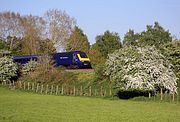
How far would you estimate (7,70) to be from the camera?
205 feet

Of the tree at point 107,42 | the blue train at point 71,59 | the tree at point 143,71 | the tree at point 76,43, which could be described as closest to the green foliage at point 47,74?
the blue train at point 71,59

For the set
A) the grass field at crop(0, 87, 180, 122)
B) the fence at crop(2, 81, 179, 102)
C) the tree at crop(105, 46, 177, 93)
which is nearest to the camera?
the grass field at crop(0, 87, 180, 122)

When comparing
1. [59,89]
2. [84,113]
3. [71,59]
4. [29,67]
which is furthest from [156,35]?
[84,113]

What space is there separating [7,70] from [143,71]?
29.1 m

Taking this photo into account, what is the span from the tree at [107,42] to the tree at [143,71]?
47.1 meters

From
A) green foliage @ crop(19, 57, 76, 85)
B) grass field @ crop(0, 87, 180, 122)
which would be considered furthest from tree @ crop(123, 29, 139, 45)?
grass field @ crop(0, 87, 180, 122)

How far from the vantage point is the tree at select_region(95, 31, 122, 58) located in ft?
296

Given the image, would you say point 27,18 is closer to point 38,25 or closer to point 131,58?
point 38,25

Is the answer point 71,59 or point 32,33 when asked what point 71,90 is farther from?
point 32,33

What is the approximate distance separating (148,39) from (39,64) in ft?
98.9

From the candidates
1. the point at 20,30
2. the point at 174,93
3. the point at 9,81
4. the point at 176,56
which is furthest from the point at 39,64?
the point at 20,30

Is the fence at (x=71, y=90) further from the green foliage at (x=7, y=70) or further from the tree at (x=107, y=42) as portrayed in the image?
the tree at (x=107, y=42)

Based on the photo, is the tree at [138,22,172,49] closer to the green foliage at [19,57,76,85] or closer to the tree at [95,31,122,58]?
the tree at [95,31,122,58]

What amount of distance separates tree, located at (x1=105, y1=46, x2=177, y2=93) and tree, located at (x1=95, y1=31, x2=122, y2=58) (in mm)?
47113
